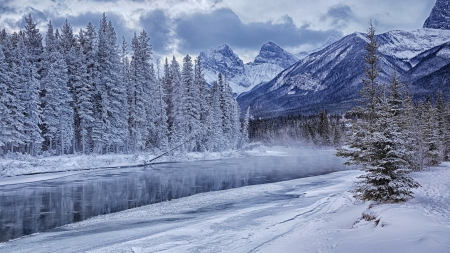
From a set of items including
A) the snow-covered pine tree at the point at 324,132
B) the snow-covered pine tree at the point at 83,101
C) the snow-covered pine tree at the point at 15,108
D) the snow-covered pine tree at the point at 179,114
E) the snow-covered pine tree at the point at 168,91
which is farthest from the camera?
the snow-covered pine tree at the point at 324,132

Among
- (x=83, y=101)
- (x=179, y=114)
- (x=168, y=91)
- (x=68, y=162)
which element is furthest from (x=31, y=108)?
(x=168, y=91)

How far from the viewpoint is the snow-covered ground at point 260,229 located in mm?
7352

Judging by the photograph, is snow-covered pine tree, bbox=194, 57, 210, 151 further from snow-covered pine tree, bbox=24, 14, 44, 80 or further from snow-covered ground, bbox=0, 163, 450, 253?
snow-covered ground, bbox=0, 163, 450, 253

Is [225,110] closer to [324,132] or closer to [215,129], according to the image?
[215,129]

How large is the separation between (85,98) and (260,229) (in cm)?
3547

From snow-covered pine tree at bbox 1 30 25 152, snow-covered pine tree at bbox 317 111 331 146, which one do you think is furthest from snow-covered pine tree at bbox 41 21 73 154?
snow-covered pine tree at bbox 317 111 331 146

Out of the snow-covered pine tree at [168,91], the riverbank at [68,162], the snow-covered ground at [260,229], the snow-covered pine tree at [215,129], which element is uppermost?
the snow-covered pine tree at [168,91]

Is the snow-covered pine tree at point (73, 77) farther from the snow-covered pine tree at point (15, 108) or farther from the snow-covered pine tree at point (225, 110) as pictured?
the snow-covered pine tree at point (225, 110)

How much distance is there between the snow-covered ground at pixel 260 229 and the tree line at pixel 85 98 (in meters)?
27.4

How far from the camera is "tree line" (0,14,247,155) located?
36.2 metres

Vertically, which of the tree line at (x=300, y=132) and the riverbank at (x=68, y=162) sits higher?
the tree line at (x=300, y=132)

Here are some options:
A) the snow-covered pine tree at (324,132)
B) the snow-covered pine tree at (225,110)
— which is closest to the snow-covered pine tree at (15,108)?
the snow-covered pine tree at (225,110)

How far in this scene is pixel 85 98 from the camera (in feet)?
131

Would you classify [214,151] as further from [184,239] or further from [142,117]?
[184,239]
